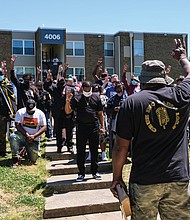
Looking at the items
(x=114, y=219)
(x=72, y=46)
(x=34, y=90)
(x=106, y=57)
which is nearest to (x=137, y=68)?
(x=106, y=57)

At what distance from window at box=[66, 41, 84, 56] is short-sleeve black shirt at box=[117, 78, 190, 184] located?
104ft

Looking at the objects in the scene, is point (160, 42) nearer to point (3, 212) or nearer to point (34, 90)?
point (34, 90)

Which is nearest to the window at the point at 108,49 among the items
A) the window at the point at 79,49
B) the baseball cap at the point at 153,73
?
the window at the point at 79,49

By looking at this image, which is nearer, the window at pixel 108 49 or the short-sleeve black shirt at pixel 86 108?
the short-sleeve black shirt at pixel 86 108

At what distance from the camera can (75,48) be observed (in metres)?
34.0

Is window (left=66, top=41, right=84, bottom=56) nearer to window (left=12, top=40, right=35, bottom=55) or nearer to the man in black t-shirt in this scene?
window (left=12, top=40, right=35, bottom=55)

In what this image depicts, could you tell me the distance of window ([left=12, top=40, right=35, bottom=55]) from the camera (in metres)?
32.7

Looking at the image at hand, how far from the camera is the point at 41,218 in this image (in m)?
4.88

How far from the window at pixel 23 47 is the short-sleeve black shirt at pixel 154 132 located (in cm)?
3150

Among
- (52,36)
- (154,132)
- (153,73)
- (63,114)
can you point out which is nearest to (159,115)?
(154,132)

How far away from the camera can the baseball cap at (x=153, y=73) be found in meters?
2.90

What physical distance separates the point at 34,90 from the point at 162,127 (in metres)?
6.96

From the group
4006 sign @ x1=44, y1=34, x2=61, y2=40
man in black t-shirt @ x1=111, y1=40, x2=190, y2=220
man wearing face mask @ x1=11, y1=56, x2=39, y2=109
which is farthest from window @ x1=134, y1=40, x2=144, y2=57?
man in black t-shirt @ x1=111, y1=40, x2=190, y2=220

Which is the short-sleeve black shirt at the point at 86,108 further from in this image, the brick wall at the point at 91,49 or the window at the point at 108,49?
the window at the point at 108,49
